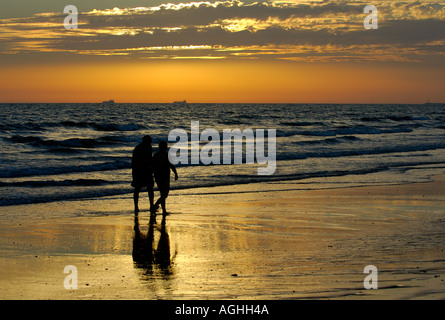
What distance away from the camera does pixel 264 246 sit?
Answer: 9.48 m

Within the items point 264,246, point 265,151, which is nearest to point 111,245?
point 264,246

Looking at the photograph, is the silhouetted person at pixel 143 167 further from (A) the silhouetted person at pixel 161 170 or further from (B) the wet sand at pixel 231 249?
(B) the wet sand at pixel 231 249

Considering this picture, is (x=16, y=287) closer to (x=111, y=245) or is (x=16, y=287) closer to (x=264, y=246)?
(x=111, y=245)

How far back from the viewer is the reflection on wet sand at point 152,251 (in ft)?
26.6

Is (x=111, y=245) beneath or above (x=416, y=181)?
beneath

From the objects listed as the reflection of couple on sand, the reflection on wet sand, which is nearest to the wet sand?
the reflection on wet sand

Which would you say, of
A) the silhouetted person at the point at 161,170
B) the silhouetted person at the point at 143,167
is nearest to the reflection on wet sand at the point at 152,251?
the silhouetted person at the point at 161,170

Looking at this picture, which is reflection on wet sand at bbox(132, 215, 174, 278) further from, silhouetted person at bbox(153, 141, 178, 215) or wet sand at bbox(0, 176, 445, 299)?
silhouetted person at bbox(153, 141, 178, 215)

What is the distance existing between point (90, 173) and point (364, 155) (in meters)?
A: 15.3

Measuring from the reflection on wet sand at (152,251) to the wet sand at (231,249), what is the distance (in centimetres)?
2

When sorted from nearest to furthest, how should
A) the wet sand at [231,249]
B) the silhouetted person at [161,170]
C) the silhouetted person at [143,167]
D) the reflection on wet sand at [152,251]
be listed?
1. the wet sand at [231,249]
2. the reflection on wet sand at [152,251]
3. the silhouetted person at [161,170]
4. the silhouetted person at [143,167]

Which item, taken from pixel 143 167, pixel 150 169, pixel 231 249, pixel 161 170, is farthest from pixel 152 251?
pixel 143 167

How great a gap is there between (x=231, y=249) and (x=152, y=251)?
129 cm
